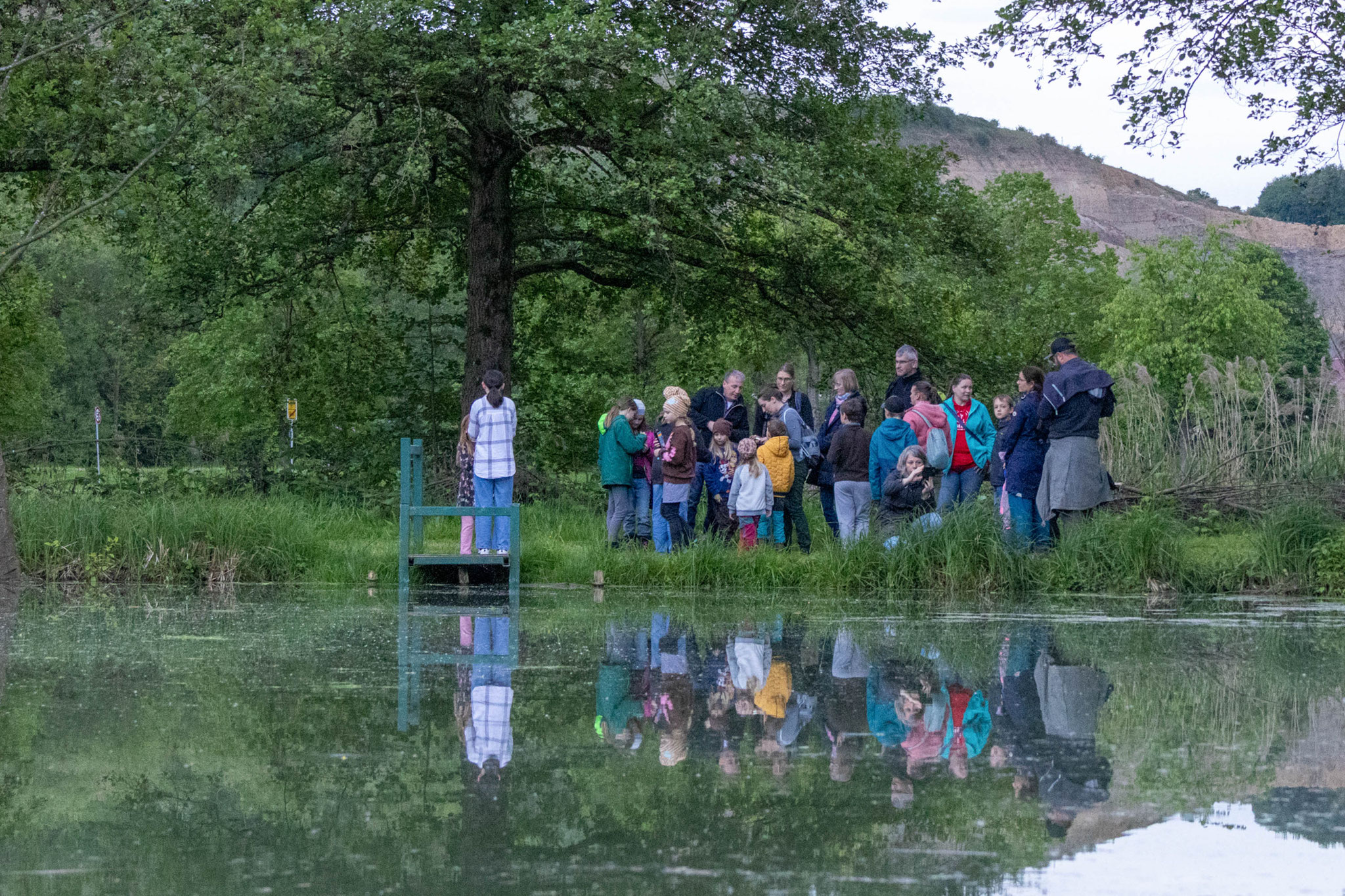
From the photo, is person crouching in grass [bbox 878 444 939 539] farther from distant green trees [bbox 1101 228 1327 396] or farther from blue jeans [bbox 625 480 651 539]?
distant green trees [bbox 1101 228 1327 396]

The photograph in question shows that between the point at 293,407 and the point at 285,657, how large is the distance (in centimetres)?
2278

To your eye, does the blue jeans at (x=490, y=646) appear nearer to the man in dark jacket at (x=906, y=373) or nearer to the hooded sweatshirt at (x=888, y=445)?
the hooded sweatshirt at (x=888, y=445)

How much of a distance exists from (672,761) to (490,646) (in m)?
3.88

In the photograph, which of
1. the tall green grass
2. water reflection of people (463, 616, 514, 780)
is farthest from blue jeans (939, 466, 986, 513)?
water reflection of people (463, 616, 514, 780)

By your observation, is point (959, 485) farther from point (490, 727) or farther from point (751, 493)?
point (490, 727)

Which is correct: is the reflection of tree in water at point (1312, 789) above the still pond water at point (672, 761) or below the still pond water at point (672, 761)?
above

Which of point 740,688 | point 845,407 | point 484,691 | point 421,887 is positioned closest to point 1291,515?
point 845,407

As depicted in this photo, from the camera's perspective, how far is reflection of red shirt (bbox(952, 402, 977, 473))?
14.5m

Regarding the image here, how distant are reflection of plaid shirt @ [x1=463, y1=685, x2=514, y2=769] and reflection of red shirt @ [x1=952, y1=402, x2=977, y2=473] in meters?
7.53

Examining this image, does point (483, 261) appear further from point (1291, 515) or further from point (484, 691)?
point (484, 691)

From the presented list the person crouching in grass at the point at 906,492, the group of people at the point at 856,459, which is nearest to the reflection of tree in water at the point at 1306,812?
the group of people at the point at 856,459

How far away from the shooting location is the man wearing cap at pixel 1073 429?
1341 cm

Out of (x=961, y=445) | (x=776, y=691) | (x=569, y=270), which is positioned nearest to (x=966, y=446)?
(x=961, y=445)

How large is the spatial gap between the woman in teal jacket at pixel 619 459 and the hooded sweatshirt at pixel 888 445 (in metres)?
2.64
